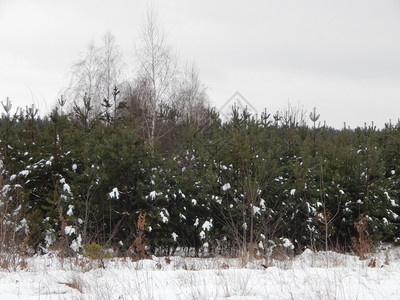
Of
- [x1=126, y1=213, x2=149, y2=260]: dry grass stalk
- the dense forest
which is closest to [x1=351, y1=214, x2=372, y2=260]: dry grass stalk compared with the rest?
the dense forest

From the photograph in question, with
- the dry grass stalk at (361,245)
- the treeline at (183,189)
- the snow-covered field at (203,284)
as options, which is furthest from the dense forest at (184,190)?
the snow-covered field at (203,284)

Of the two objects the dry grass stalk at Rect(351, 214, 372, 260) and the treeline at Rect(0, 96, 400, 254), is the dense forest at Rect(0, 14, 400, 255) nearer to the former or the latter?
the treeline at Rect(0, 96, 400, 254)

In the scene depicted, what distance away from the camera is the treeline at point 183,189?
850 cm

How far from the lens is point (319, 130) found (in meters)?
13.4

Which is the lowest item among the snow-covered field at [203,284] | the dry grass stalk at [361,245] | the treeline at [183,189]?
the snow-covered field at [203,284]

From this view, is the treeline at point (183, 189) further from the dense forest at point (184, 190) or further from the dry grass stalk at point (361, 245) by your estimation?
the dry grass stalk at point (361, 245)

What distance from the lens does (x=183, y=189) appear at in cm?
923

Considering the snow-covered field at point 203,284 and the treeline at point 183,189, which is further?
the treeline at point 183,189

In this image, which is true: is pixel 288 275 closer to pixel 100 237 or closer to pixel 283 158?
pixel 100 237

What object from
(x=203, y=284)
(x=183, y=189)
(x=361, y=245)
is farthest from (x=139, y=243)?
(x=361, y=245)

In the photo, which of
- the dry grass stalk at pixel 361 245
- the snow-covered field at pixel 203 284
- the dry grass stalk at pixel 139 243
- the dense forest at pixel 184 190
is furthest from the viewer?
the dense forest at pixel 184 190

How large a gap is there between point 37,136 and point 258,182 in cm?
576

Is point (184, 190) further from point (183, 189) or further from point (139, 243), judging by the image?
point (139, 243)

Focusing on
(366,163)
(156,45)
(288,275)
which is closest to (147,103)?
(156,45)
